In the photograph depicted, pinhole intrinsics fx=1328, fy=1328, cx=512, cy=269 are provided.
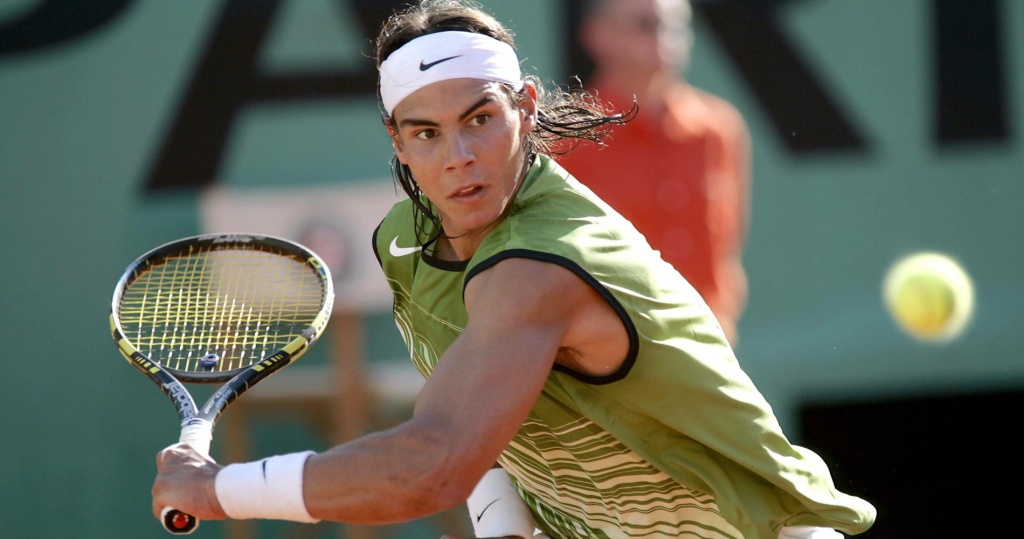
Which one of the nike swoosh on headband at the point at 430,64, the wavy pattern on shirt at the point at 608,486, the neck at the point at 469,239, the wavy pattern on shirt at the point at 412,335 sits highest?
the nike swoosh on headband at the point at 430,64

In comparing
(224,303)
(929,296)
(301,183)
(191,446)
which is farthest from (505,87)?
(929,296)

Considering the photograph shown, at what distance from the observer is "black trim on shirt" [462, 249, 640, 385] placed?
2.27 meters

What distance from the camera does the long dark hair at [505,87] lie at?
2.71 m

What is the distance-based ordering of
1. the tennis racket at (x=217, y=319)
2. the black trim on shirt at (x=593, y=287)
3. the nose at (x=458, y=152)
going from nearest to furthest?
1. the black trim on shirt at (x=593, y=287)
2. the nose at (x=458, y=152)
3. the tennis racket at (x=217, y=319)

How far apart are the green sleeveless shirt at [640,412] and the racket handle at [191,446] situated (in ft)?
1.61

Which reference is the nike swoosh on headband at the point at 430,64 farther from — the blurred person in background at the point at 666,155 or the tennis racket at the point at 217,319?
the blurred person in background at the point at 666,155

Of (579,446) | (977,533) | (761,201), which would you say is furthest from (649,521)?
(977,533)

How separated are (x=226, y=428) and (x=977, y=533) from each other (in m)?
3.16

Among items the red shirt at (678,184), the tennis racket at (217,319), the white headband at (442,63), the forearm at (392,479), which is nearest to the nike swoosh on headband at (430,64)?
the white headband at (442,63)

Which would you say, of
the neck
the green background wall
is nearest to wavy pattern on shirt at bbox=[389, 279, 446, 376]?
the neck

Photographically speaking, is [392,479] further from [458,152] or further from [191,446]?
[458,152]

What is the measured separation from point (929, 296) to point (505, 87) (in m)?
3.23

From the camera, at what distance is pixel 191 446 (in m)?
2.51

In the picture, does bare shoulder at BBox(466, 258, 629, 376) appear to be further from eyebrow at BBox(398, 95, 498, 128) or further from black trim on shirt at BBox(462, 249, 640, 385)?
eyebrow at BBox(398, 95, 498, 128)
